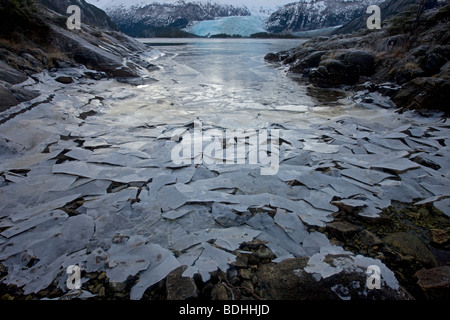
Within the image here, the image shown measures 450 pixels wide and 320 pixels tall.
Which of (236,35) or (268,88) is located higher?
(236,35)

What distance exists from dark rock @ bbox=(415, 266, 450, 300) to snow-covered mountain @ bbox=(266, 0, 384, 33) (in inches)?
5037

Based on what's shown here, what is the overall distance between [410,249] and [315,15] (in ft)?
472

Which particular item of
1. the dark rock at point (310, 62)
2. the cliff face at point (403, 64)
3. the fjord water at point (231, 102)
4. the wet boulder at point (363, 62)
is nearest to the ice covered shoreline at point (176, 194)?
the fjord water at point (231, 102)

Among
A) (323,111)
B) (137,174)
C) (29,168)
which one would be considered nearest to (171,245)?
(137,174)

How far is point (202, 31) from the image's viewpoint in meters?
82.6

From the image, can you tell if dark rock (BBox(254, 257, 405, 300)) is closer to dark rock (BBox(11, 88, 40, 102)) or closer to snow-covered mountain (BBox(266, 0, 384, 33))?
dark rock (BBox(11, 88, 40, 102))

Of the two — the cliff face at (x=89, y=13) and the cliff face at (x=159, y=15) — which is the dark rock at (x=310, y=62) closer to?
the cliff face at (x=89, y=13)

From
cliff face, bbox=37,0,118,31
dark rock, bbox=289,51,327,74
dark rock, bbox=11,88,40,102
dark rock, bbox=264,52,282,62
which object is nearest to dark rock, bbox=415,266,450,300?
dark rock, bbox=11,88,40,102

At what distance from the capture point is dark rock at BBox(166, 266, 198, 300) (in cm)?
119

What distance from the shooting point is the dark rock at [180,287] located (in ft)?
3.90

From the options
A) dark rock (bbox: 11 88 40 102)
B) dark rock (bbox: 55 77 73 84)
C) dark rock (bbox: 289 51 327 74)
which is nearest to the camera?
dark rock (bbox: 11 88 40 102)

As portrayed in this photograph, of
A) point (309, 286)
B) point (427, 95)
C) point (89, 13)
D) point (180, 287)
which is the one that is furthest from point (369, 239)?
point (89, 13)
